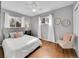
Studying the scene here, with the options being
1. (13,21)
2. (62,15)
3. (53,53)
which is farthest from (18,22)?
(53,53)

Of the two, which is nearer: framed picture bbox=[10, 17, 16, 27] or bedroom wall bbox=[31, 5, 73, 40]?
bedroom wall bbox=[31, 5, 73, 40]

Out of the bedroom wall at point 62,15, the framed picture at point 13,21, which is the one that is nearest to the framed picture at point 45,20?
the bedroom wall at point 62,15

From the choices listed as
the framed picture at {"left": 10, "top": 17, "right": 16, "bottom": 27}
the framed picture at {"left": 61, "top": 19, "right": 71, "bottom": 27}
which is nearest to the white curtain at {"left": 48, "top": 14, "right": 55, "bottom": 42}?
the framed picture at {"left": 61, "top": 19, "right": 71, "bottom": 27}

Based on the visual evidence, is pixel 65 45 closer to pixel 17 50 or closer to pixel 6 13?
pixel 17 50

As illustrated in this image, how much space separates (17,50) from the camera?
7.79 feet

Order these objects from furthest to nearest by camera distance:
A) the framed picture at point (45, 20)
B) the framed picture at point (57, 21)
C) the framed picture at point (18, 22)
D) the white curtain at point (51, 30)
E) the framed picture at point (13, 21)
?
the framed picture at point (18, 22) → the framed picture at point (45, 20) → the white curtain at point (51, 30) → the framed picture at point (13, 21) → the framed picture at point (57, 21)

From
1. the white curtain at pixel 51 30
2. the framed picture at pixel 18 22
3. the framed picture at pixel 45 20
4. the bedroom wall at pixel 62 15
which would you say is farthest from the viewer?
the framed picture at pixel 18 22

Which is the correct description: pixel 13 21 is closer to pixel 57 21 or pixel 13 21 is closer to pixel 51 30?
pixel 51 30

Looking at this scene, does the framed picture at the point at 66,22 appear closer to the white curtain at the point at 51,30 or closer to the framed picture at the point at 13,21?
the white curtain at the point at 51,30

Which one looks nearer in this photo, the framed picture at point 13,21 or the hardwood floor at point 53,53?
the hardwood floor at point 53,53

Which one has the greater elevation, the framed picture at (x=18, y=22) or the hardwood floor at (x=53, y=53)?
the framed picture at (x=18, y=22)

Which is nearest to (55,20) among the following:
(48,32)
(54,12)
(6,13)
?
(54,12)

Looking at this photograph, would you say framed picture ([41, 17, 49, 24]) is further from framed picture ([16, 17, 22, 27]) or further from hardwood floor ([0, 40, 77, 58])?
hardwood floor ([0, 40, 77, 58])

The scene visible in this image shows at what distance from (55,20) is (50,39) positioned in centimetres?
117
